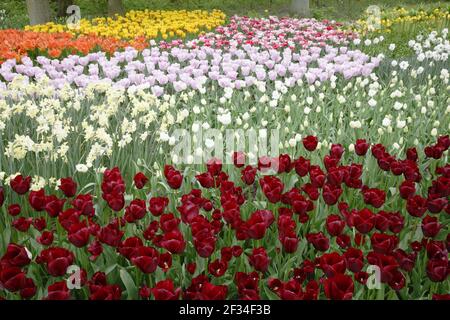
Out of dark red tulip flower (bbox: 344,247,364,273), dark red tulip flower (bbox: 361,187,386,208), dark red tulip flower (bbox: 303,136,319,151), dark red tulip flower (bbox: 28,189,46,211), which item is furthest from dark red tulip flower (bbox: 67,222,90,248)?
dark red tulip flower (bbox: 303,136,319,151)

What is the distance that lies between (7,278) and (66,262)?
0.21m

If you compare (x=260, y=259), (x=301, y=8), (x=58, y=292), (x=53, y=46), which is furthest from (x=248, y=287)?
(x=301, y=8)

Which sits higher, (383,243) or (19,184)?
(19,184)

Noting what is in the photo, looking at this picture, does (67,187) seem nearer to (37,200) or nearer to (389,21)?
(37,200)

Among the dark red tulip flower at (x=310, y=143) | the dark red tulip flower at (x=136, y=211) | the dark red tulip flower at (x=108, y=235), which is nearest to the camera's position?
the dark red tulip flower at (x=108, y=235)

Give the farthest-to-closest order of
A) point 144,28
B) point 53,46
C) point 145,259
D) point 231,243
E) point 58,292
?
1. point 144,28
2. point 53,46
3. point 231,243
4. point 145,259
5. point 58,292

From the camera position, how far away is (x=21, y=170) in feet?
12.1

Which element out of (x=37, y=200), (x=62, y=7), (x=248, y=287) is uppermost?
(x=62, y=7)

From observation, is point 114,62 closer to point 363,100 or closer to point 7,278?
point 363,100

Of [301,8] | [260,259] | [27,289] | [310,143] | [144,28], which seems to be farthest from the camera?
[301,8]

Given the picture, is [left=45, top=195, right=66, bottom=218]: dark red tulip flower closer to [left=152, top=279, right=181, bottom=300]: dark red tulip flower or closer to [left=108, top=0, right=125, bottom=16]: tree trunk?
[left=152, top=279, right=181, bottom=300]: dark red tulip flower

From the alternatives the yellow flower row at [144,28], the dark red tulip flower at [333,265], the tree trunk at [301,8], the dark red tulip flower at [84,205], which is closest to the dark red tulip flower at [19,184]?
the dark red tulip flower at [84,205]

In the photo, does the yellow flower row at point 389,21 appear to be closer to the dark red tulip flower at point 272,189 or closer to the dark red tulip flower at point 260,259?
the dark red tulip flower at point 272,189

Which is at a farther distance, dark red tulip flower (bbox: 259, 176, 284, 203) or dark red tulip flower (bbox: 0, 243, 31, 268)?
dark red tulip flower (bbox: 259, 176, 284, 203)
